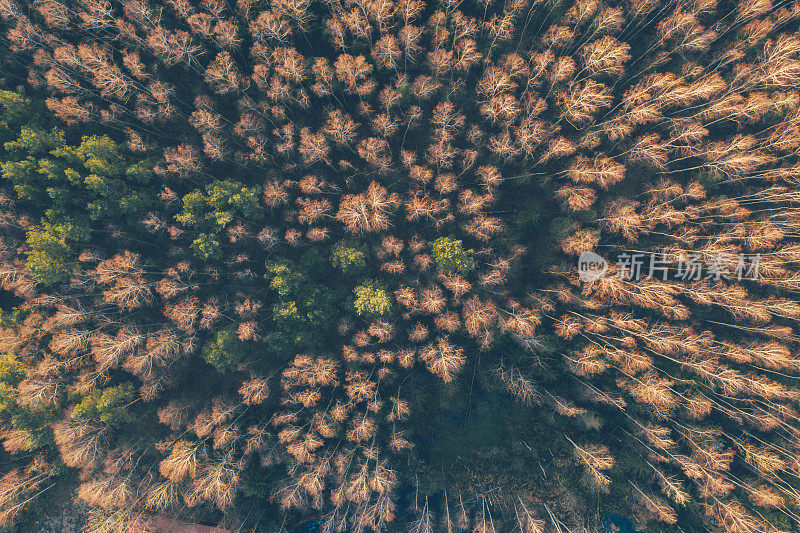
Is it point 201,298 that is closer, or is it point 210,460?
point 210,460

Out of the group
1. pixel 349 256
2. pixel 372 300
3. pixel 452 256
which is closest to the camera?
pixel 372 300

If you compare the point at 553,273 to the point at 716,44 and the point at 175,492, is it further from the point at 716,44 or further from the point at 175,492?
the point at 175,492

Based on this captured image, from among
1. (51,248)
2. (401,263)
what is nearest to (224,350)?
(51,248)

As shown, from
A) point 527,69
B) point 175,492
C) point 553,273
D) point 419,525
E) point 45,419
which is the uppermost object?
point 527,69

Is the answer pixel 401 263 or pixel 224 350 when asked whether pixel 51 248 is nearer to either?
pixel 224 350

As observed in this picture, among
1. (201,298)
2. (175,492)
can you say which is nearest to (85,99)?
(201,298)

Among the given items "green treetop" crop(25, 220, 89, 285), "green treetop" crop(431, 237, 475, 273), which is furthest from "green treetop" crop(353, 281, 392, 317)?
"green treetop" crop(25, 220, 89, 285)

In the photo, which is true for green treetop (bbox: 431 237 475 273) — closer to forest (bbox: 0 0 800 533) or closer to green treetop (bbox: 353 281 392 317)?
forest (bbox: 0 0 800 533)

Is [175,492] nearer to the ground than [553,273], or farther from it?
nearer to the ground
